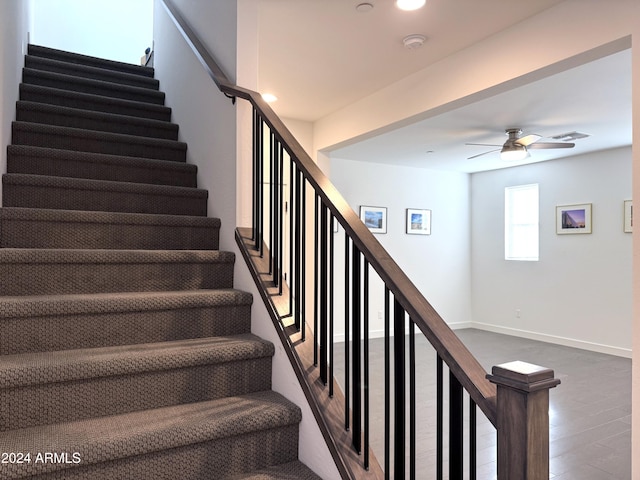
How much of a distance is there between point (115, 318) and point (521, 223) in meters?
6.92

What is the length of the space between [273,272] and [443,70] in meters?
2.31

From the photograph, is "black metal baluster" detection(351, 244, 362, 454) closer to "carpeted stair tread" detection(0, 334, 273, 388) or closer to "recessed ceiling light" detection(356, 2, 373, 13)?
"carpeted stair tread" detection(0, 334, 273, 388)

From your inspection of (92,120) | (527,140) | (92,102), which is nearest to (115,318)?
(92,120)

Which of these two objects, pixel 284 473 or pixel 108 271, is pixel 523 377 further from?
pixel 108 271

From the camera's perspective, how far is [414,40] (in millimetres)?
3191

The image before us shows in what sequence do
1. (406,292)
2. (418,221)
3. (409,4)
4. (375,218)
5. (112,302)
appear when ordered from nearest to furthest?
(406,292) < (112,302) < (409,4) < (375,218) < (418,221)

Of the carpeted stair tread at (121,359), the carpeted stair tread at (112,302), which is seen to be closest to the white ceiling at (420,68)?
the carpeted stair tread at (112,302)

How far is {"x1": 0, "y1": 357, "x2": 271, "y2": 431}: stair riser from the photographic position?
145cm

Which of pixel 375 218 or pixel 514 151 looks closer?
pixel 514 151

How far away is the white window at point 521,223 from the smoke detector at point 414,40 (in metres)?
4.68

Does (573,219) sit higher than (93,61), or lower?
lower

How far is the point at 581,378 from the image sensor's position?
492cm

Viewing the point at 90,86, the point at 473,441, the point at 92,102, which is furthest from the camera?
the point at 90,86

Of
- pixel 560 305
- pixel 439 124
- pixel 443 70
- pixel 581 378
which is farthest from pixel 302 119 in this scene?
pixel 560 305
